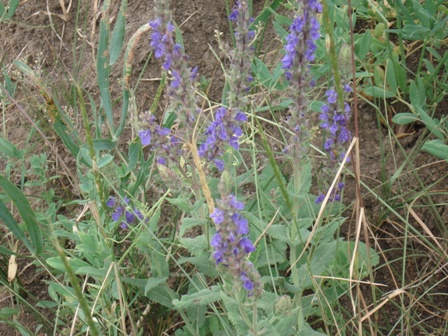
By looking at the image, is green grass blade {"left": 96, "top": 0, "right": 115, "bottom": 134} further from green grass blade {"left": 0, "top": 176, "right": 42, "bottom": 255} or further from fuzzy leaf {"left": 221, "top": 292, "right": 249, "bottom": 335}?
fuzzy leaf {"left": 221, "top": 292, "right": 249, "bottom": 335}

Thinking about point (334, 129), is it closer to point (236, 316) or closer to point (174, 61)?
point (174, 61)

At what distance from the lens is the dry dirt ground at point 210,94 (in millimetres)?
2018

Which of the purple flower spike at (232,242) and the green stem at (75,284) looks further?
the purple flower spike at (232,242)

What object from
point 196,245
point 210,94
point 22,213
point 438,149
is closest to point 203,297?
point 196,245

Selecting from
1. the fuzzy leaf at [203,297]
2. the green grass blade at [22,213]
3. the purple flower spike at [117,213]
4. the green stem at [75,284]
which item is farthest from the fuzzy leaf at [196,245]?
the green stem at [75,284]

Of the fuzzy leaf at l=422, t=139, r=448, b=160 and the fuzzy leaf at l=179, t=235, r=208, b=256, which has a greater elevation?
the fuzzy leaf at l=422, t=139, r=448, b=160

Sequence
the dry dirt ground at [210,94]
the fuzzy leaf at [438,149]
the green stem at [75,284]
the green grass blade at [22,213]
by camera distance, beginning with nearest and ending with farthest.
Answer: the green stem at [75,284] → the green grass blade at [22,213] → the fuzzy leaf at [438,149] → the dry dirt ground at [210,94]

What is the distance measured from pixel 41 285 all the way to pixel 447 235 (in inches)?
53.9

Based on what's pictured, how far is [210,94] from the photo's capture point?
2527 millimetres

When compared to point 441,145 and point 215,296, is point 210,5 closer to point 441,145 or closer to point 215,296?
point 441,145

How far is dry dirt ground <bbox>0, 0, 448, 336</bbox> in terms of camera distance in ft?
Answer: 6.62

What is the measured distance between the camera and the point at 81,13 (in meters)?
2.97

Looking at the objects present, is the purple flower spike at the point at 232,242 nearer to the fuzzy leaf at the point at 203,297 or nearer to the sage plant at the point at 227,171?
the sage plant at the point at 227,171

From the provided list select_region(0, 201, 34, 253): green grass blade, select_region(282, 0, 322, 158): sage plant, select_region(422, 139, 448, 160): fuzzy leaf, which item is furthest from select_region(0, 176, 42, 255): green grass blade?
select_region(422, 139, 448, 160): fuzzy leaf
